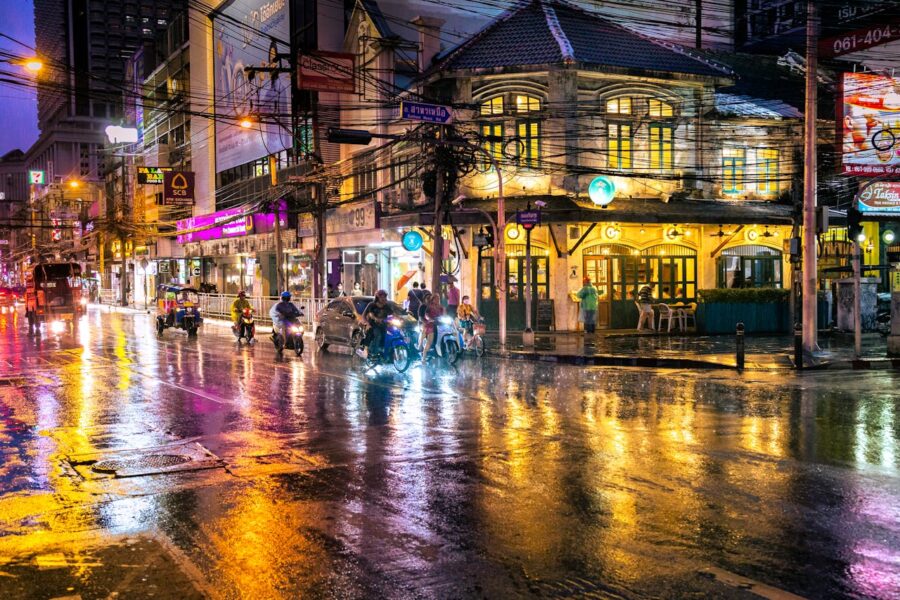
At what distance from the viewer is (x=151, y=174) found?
2128 inches

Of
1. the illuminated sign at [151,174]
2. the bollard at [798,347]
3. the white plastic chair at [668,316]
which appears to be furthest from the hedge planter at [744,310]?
the illuminated sign at [151,174]

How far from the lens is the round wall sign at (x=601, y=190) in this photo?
2766cm

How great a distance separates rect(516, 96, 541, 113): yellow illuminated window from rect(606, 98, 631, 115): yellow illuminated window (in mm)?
2683

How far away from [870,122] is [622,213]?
8642 mm

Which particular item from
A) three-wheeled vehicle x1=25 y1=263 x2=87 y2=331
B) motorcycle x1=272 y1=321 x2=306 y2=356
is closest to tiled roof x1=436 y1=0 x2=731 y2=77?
motorcycle x1=272 y1=321 x2=306 y2=356

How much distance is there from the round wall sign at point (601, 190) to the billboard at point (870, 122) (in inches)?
297

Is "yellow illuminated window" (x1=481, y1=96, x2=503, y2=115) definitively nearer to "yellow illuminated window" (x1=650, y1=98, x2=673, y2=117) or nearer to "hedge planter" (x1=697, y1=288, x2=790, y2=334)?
"yellow illuminated window" (x1=650, y1=98, x2=673, y2=117)

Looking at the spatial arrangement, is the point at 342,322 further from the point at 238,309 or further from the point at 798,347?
the point at 798,347

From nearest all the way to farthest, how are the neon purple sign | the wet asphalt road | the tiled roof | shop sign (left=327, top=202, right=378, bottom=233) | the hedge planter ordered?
the wet asphalt road, the hedge planter, the tiled roof, shop sign (left=327, top=202, right=378, bottom=233), the neon purple sign

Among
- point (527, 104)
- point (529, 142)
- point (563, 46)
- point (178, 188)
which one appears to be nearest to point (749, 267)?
point (529, 142)

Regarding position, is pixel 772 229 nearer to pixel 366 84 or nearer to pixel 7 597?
pixel 366 84

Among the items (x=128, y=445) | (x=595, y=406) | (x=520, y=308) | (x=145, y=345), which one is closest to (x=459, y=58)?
(x=520, y=308)

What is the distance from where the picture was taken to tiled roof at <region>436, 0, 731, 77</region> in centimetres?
2934

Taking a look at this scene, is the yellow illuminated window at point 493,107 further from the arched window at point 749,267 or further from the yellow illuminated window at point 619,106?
the arched window at point 749,267
